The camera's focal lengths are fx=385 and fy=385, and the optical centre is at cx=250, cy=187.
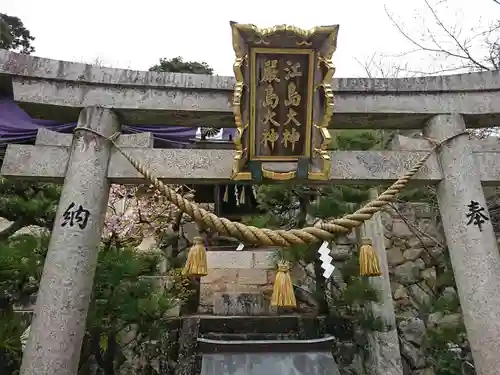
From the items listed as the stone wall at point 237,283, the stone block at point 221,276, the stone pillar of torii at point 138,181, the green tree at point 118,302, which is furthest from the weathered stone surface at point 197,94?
the stone block at point 221,276

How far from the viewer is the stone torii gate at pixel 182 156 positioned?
310 centimetres

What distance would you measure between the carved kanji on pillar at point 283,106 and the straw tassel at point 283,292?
2.66 feet

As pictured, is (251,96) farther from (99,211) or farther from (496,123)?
(496,123)

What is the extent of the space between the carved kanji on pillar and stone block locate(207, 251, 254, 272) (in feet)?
16.5

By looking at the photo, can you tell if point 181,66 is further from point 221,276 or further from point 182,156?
point 182,156

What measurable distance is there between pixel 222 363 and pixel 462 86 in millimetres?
3423

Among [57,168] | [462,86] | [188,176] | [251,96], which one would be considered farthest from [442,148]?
[57,168]

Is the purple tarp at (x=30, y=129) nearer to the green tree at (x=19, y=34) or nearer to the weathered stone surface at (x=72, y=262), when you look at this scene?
the weathered stone surface at (x=72, y=262)

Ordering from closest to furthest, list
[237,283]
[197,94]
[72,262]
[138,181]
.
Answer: [72,262] → [138,181] → [197,94] → [237,283]

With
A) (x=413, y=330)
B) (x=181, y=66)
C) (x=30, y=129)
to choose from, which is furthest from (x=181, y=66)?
(x=413, y=330)

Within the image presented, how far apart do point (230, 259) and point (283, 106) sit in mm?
5300

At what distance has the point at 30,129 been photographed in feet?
22.1

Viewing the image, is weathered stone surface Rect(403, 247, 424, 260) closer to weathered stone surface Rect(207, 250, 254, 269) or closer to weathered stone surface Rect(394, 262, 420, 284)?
weathered stone surface Rect(394, 262, 420, 284)

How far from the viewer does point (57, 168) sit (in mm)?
3445
